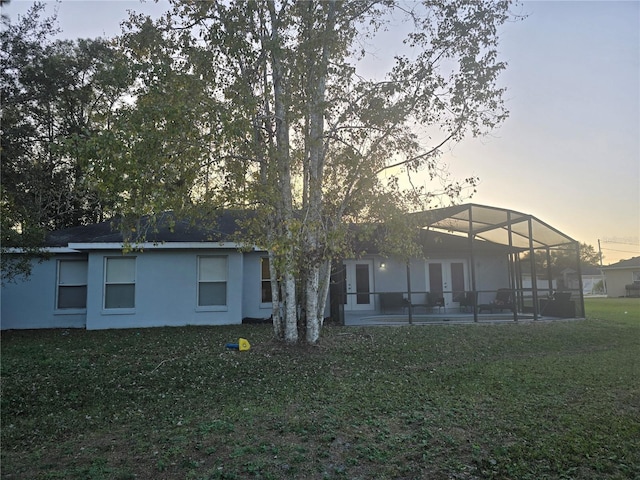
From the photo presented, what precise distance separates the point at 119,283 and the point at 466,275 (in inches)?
496

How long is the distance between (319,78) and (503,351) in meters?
6.61

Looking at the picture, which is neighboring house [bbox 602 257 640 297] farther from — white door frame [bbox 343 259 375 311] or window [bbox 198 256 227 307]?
window [bbox 198 256 227 307]

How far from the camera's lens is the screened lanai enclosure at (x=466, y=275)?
13.9m

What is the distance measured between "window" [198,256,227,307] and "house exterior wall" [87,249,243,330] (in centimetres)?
13

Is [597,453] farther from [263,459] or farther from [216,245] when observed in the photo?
[216,245]

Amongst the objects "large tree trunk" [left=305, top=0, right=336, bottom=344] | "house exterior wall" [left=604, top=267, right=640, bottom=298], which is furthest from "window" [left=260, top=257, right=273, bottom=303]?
"house exterior wall" [left=604, top=267, right=640, bottom=298]

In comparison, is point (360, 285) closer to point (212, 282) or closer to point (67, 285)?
point (212, 282)

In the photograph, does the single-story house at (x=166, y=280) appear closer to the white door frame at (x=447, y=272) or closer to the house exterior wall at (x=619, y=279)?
the white door frame at (x=447, y=272)

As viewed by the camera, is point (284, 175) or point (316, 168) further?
point (316, 168)

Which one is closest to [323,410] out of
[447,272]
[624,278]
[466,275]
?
[447,272]

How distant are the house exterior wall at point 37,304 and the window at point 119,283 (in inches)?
56.3

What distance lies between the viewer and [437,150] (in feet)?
29.2

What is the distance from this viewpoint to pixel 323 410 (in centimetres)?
523

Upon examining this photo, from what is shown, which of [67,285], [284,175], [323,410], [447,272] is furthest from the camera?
[447,272]
